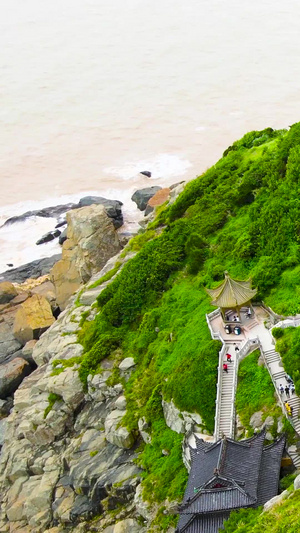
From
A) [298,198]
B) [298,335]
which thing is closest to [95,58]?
[298,198]

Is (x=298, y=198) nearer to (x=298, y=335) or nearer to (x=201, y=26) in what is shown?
(x=298, y=335)

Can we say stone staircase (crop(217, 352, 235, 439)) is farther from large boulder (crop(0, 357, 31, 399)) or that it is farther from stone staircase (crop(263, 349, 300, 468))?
large boulder (crop(0, 357, 31, 399))

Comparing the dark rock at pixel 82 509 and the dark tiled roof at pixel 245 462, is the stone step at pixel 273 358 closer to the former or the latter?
the dark tiled roof at pixel 245 462

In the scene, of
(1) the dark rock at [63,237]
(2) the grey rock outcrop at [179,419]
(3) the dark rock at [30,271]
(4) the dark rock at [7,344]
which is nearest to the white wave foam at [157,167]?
(1) the dark rock at [63,237]

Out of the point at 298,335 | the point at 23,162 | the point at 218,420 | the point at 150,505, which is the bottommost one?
the point at 23,162

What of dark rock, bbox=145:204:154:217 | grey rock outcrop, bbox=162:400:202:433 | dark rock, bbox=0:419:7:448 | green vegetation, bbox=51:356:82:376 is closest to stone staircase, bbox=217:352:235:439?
grey rock outcrop, bbox=162:400:202:433

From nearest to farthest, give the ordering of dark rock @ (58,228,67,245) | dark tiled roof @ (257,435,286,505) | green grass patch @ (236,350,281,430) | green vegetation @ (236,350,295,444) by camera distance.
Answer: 1. dark tiled roof @ (257,435,286,505)
2. green vegetation @ (236,350,295,444)
3. green grass patch @ (236,350,281,430)
4. dark rock @ (58,228,67,245)
